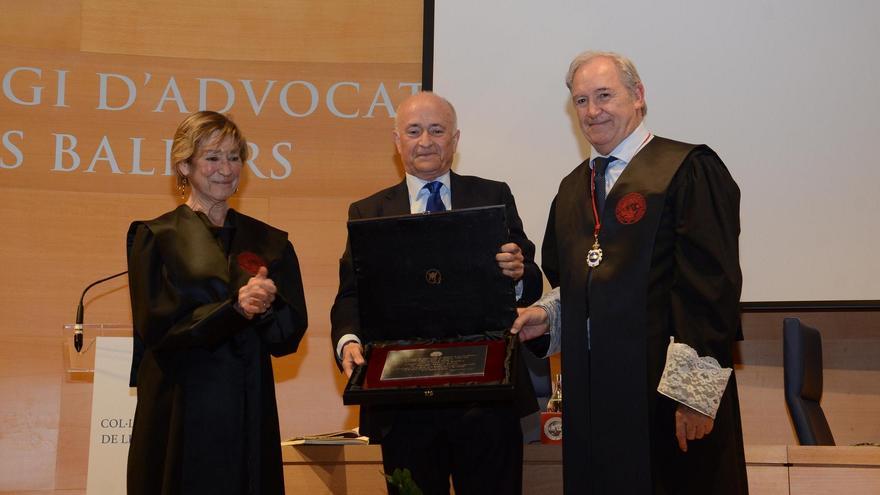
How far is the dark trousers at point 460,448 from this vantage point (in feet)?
9.11

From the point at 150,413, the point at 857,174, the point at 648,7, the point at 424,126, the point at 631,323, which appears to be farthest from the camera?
the point at 648,7

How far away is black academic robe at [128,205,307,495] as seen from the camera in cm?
268

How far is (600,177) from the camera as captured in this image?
2768 millimetres

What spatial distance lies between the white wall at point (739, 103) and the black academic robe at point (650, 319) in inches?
69.9

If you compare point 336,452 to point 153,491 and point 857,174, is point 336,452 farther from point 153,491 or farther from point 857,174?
point 857,174

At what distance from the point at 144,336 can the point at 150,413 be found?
8.2 inches

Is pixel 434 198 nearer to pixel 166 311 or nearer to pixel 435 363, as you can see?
pixel 435 363

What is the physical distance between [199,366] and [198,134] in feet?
2.27

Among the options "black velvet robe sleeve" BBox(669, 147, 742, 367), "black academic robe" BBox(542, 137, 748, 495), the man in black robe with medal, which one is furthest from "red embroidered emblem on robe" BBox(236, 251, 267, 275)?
"black velvet robe sleeve" BBox(669, 147, 742, 367)

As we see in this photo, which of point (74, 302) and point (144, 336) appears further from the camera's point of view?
point (74, 302)

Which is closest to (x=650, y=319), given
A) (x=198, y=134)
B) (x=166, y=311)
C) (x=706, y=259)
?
(x=706, y=259)

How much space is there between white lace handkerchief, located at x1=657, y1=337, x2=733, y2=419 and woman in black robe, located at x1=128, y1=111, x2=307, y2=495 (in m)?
1.07

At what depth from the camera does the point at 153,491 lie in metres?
2.67

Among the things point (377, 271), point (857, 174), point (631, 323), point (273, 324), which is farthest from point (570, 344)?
point (857, 174)
